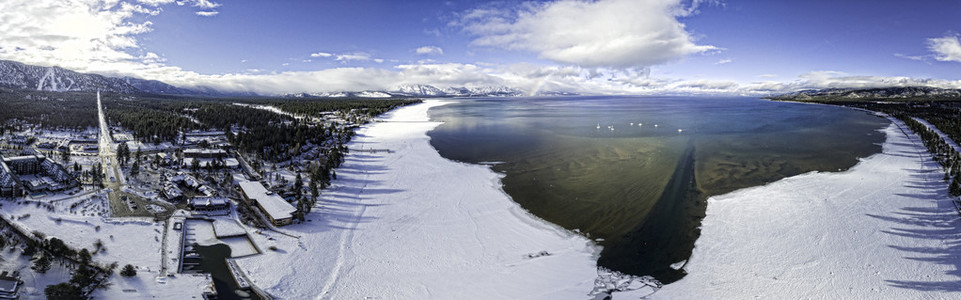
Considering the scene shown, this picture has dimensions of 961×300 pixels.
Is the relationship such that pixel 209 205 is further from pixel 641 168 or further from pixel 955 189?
pixel 955 189

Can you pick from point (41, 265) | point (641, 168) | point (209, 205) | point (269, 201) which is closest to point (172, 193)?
point (209, 205)

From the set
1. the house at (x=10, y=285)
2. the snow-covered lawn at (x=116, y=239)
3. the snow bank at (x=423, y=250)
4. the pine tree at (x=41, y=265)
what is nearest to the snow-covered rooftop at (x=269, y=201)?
the snow bank at (x=423, y=250)

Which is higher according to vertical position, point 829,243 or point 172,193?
point 172,193

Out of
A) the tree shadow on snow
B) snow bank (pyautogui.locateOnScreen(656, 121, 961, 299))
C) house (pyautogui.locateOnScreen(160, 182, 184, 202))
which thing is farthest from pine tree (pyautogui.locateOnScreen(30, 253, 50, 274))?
the tree shadow on snow

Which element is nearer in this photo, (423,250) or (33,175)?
(423,250)

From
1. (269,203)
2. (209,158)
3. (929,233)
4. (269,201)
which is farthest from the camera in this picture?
(209,158)

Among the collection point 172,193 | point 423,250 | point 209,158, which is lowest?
point 423,250

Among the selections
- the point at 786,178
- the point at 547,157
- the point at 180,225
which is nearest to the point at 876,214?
the point at 786,178
